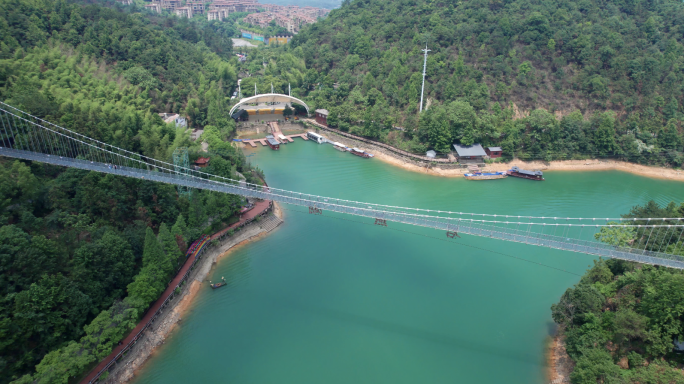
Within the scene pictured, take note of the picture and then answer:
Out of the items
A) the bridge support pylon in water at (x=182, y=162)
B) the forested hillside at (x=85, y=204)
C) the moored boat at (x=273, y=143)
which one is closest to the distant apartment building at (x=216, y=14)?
the forested hillside at (x=85, y=204)

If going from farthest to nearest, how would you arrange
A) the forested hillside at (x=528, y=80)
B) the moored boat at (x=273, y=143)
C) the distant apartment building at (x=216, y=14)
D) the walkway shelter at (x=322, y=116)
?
1. the distant apartment building at (x=216, y=14)
2. the walkway shelter at (x=322, y=116)
3. the moored boat at (x=273, y=143)
4. the forested hillside at (x=528, y=80)

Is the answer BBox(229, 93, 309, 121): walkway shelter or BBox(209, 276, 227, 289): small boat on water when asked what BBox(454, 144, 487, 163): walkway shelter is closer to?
BBox(229, 93, 309, 121): walkway shelter

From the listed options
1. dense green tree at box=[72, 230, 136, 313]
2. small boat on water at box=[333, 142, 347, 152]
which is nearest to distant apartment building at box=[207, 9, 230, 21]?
small boat on water at box=[333, 142, 347, 152]

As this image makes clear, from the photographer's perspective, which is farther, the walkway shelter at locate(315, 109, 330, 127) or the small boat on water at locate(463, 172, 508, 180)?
the walkway shelter at locate(315, 109, 330, 127)

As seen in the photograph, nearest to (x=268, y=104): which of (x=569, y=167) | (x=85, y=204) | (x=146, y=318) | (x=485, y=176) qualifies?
(x=485, y=176)

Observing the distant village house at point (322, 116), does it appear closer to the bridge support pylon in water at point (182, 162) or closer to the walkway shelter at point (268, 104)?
the walkway shelter at point (268, 104)

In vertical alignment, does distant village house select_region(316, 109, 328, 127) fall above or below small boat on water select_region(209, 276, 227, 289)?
above

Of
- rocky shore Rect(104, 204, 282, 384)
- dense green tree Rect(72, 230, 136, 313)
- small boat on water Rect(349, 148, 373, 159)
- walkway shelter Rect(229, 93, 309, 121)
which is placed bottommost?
rocky shore Rect(104, 204, 282, 384)

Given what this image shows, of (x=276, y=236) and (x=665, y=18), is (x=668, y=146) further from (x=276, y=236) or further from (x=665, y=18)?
(x=276, y=236)
